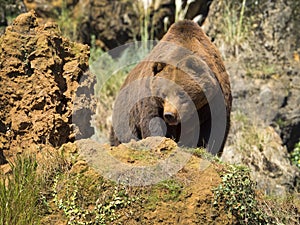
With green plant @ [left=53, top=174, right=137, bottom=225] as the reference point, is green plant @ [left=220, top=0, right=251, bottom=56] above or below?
above

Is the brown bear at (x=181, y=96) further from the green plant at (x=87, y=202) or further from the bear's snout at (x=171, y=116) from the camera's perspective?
the green plant at (x=87, y=202)

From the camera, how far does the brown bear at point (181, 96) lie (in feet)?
22.0

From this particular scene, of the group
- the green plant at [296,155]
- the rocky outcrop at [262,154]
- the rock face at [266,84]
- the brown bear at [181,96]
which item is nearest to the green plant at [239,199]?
the brown bear at [181,96]

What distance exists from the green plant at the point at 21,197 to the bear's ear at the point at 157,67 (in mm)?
2559

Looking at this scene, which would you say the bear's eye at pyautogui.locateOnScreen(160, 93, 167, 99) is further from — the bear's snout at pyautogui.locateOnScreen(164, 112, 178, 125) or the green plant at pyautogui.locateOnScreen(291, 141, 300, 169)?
the green plant at pyautogui.locateOnScreen(291, 141, 300, 169)

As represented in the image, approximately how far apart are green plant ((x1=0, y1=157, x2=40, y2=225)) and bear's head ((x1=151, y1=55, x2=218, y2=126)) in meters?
2.32

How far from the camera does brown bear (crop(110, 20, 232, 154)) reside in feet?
22.0

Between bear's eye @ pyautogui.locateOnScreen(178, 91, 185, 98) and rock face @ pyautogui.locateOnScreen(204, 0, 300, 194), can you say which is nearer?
bear's eye @ pyautogui.locateOnScreen(178, 91, 185, 98)

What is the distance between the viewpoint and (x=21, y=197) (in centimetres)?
455

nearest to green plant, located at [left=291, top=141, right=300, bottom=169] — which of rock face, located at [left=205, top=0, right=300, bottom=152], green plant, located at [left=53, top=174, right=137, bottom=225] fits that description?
rock face, located at [left=205, top=0, right=300, bottom=152]

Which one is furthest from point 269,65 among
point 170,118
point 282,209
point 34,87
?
point 282,209

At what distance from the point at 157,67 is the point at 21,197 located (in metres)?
2.88

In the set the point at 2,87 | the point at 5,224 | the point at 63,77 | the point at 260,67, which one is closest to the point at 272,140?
the point at 260,67

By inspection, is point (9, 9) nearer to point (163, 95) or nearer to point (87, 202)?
point (163, 95)
